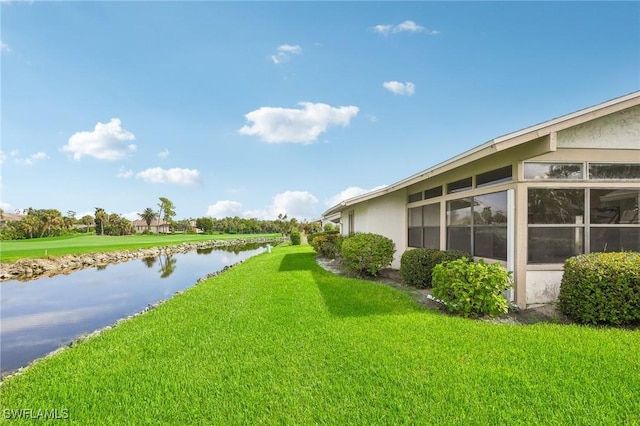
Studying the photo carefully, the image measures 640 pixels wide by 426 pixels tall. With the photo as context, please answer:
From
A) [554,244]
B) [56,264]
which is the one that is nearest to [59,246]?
[56,264]

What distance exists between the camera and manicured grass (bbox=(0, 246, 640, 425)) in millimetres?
3209

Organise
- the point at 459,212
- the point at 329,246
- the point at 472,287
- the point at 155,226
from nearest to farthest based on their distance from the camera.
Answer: the point at 472,287 < the point at 459,212 < the point at 329,246 < the point at 155,226

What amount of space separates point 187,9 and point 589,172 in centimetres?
1429

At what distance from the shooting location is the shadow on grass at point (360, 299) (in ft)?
21.8

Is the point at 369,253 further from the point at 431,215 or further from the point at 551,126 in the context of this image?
the point at 551,126

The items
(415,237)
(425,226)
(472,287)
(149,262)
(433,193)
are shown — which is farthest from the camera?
(149,262)

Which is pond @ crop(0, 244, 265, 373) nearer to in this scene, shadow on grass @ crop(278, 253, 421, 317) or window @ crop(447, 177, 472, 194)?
shadow on grass @ crop(278, 253, 421, 317)

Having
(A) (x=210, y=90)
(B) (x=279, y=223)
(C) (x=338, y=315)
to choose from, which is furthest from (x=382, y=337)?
(B) (x=279, y=223)

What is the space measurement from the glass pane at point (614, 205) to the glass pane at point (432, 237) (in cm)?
379

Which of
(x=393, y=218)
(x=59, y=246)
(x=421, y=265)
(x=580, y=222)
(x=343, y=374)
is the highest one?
(x=393, y=218)

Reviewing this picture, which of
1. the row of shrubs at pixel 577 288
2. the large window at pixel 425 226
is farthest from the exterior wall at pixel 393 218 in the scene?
the row of shrubs at pixel 577 288

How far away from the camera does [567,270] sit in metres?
5.95

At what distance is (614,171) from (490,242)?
8.92 feet

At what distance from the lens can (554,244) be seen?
6.62 meters
